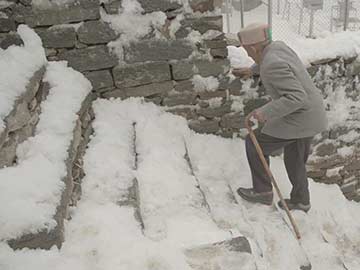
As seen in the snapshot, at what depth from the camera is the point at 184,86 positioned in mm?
4316

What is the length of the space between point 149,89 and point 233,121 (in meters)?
0.92

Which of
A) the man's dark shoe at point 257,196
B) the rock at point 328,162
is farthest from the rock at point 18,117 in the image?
the rock at point 328,162

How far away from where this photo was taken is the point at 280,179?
4.42m

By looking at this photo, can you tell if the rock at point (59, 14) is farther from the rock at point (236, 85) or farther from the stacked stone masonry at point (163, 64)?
the rock at point (236, 85)

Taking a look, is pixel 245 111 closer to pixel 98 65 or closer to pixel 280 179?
pixel 280 179

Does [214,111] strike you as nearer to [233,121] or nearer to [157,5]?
[233,121]

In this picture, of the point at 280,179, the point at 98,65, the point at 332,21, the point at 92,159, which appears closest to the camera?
the point at 92,159

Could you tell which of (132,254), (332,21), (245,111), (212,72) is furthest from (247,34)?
(332,21)

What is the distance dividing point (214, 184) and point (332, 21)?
10.6 feet

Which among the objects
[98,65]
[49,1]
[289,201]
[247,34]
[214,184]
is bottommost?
[289,201]

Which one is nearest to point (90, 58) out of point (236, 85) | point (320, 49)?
point (236, 85)

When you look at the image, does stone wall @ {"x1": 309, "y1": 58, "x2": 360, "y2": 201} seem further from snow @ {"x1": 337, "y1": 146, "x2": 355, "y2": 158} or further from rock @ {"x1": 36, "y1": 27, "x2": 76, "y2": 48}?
rock @ {"x1": 36, "y1": 27, "x2": 76, "y2": 48}

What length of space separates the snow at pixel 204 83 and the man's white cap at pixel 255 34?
2.58 feet

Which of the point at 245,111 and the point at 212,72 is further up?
the point at 212,72
